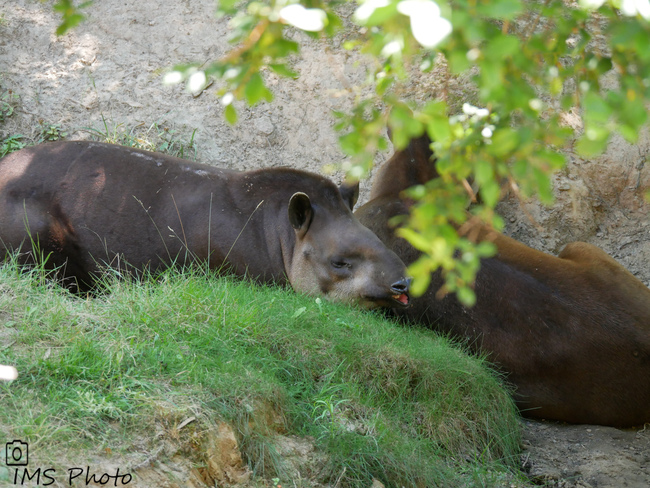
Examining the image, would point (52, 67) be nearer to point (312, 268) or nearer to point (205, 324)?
point (312, 268)

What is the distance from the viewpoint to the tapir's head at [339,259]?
21.4 feet

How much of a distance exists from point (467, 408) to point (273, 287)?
2.10 m

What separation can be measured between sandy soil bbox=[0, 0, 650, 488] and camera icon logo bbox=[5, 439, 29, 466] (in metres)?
6.43

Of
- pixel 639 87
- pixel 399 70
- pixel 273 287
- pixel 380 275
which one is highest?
pixel 639 87

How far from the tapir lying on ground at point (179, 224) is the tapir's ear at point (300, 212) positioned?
0.01 metres

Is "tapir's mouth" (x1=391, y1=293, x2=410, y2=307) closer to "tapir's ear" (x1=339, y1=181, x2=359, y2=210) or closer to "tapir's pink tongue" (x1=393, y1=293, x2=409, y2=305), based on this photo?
"tapir's pink tongue" (x1=393, y1=293, x2=409, y2=305)

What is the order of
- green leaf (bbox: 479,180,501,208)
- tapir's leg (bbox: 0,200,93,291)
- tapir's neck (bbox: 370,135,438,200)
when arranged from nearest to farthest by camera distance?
green leaf (bbox: 479,180,501,208) → tapir's leg (bbox: 0,200,93,291) → tapir's neck (bbox: 370,135,438,200)

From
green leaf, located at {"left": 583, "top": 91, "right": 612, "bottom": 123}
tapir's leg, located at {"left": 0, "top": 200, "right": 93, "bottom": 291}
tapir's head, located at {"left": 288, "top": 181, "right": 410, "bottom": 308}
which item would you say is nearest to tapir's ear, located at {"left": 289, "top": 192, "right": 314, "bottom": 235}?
tapir's head, located at {"left": 288, "top": 181, "right": 410, "bottom": 308}

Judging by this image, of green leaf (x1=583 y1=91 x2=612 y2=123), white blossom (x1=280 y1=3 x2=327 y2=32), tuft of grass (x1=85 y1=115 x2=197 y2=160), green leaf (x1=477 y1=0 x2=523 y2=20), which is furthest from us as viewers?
tuft of grass (x1=85 y1=115 x2=197 y2=160)

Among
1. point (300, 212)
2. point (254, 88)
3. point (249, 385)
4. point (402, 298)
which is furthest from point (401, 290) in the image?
point (254, 88)

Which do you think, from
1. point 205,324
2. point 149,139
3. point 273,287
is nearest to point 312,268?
point 273,287

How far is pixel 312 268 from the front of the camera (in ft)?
22.7

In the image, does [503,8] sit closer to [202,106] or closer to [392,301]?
[392,301]

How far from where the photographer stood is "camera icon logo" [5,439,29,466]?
10.8ft
